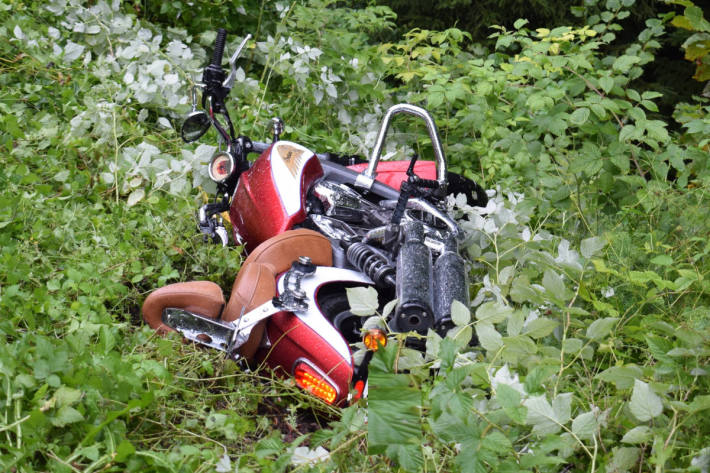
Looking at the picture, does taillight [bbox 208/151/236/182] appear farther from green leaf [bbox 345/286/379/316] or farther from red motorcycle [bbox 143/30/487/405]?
green leaf [bbox 345/286/379/316]

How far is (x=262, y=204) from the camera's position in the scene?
3.18 m

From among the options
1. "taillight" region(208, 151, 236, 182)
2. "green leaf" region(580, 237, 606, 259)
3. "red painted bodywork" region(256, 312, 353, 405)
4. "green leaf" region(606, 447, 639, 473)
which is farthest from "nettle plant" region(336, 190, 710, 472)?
"taillight" region(208, 151, 236, 182)

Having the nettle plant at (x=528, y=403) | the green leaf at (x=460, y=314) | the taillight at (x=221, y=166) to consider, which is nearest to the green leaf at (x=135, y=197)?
the taillight at (x=221, y=166)

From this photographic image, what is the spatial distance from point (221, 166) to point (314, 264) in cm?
98

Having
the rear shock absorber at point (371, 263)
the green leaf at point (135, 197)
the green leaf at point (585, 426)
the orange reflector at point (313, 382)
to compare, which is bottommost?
the green leaf at point (135, 197)

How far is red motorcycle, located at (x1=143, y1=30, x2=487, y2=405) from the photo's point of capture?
94.0 inches

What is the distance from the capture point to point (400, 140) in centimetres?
522

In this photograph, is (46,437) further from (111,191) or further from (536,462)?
(111,191)

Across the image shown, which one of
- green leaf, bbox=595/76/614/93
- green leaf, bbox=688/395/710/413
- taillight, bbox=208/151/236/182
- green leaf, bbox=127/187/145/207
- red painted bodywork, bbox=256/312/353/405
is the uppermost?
green leaf, bbox=595/76/614/93

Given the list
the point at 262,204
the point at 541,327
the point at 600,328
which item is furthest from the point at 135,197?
the point at 600,328

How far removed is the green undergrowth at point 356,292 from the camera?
1.64 m

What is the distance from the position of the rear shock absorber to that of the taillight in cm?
88

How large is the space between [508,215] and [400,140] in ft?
7.50

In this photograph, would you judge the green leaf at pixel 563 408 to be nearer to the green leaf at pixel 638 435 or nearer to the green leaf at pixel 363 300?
the green leaf at pixel 638 435
